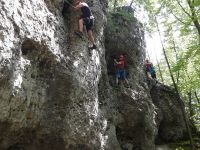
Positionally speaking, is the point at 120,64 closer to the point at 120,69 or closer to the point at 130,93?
the point at 120,69

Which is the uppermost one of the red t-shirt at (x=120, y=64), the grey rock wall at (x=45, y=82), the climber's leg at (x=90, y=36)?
the red t-shirt at (x=120, y=64)

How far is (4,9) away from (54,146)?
4.93 m

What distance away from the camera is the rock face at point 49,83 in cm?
839

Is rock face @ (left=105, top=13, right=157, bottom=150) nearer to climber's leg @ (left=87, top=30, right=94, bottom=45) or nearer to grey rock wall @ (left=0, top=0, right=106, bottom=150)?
grey rock wall @ (left=0, top=0, right=106, bottom=150)

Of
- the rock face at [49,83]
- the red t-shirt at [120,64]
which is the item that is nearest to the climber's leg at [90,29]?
the rock face at [49,83]

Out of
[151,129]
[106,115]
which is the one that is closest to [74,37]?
[106,115]

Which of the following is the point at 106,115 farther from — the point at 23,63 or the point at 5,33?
the point at 5,33

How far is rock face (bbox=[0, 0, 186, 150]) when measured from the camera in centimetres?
839

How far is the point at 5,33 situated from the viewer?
311 inches

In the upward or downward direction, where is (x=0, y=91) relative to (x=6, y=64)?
downward

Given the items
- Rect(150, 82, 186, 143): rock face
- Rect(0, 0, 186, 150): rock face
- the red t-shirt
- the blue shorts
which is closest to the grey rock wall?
Rect(0, 0, 186, 150): rock face

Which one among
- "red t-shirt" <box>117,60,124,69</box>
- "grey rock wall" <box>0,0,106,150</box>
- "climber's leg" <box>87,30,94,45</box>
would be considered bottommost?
"grey rock wall" <box>0,0,106,150</box>

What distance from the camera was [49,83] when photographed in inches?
405

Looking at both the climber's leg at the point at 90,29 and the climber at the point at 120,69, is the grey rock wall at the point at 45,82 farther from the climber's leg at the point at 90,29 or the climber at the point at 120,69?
the climber at the point at 120,69
